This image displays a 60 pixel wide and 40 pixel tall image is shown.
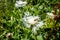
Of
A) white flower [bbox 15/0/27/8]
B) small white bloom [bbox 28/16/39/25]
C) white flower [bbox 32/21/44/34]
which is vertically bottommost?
white flower [bbox 32/21/44/34]

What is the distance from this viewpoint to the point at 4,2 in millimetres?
3428

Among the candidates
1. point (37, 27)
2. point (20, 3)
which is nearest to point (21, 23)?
point (37, 27)

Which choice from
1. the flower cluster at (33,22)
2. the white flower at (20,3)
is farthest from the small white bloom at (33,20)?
the white flower at (20,3)

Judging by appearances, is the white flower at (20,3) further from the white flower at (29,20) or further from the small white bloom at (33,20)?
the small white bloom at (33,20)

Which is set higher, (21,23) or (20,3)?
(20,3)

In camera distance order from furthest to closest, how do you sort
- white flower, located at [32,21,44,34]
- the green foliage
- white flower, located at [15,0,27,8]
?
white flower, located at [15,0,27,8] < white flower, located at [32,21,44,34] < the green foliage

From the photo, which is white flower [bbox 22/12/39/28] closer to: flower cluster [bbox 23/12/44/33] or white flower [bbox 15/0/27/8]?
flower cluster [bbox 23/12/44/33]

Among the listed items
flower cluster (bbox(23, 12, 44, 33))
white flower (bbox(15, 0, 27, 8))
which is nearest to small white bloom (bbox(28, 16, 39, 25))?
flower cluster (bbox(23, 12, 44, 33))

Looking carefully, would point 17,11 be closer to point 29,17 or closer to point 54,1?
point 29,17

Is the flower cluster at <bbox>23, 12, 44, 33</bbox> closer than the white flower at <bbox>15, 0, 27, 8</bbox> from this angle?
Yes

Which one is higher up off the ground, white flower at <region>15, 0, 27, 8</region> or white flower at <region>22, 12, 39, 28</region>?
white flower at <region>15, 0, 27, 8</region>

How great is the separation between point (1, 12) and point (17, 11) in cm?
25

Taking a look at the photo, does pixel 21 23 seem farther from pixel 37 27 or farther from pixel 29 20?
pixel 37 27

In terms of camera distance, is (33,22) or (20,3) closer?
(33,22)
